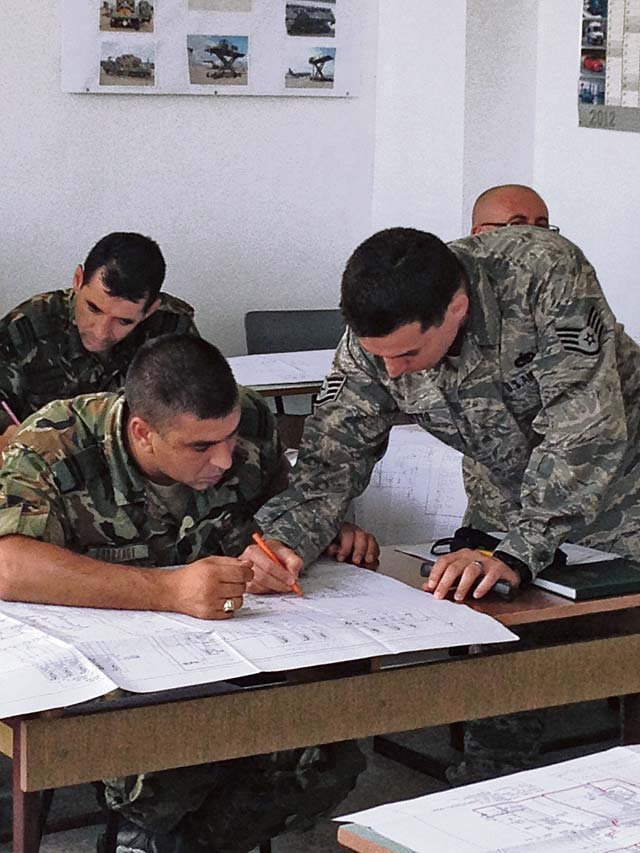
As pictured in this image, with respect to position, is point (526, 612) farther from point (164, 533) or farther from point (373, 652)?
point (164, 533)

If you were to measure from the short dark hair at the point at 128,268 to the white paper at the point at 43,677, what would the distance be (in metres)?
1.66

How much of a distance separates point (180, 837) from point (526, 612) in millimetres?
717

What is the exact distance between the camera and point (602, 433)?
254 centimetres

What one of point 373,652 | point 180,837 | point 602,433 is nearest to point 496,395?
point 602,433

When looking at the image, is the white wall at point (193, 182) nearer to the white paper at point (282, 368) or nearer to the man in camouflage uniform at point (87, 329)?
the white paper at point (282, 368)

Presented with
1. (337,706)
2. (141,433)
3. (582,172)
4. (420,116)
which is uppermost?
(420,116)

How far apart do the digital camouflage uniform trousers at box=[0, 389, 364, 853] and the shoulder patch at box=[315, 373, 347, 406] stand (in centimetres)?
28

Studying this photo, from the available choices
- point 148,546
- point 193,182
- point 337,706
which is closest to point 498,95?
point 193,182

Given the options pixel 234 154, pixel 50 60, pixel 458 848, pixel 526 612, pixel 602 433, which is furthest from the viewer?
pixel 234 154

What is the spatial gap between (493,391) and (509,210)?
173cm

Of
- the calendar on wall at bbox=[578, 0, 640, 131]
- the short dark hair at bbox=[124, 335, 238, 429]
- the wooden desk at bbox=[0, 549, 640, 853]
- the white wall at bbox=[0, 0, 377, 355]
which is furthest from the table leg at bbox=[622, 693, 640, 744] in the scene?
the white wall at bbox=[0, 0, 377, 355]

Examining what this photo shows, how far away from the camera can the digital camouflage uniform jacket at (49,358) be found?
3.75m

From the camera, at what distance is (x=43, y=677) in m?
1.97

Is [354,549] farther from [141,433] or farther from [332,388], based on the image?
[141,433]
